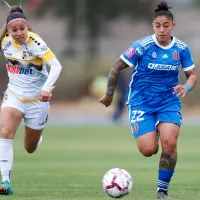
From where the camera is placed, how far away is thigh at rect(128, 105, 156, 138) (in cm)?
1170

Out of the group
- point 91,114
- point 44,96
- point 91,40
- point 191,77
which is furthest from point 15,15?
point 91,40

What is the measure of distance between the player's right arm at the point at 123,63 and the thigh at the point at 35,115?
136 centimetres

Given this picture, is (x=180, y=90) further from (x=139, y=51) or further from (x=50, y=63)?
(x=50, y=63)

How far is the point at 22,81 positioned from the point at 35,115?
52 cm

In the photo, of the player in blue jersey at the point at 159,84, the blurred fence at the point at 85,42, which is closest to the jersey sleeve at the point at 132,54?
the player in blue jersey at the point at 159,84

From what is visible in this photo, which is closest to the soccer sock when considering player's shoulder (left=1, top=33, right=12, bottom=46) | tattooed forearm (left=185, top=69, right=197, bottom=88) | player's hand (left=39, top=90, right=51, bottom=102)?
player's hand (left=39, top=90, right=51, bottom=102)

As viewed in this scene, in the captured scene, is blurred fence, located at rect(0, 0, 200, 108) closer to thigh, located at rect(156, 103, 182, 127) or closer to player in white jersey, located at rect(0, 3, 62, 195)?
player in white jersey, located at rect(0, 3, 62, 195)

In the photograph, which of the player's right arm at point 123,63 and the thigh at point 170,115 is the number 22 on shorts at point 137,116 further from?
the player's right arm at point 123,63

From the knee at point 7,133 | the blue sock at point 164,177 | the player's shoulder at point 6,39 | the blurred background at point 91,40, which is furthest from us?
the blurred background at point 91,40

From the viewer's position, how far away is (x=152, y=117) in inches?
463

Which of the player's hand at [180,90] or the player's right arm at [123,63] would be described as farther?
the player's right arm at [123,63]

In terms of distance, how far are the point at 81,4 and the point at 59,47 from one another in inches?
Answer: 128

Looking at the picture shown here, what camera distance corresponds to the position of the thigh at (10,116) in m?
12.1

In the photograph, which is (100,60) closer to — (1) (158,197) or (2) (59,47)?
(2) (59,47)
